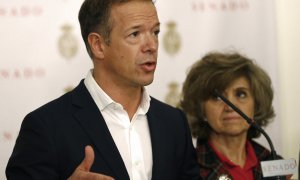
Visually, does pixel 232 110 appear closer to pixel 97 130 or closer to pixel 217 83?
pixel 217 83

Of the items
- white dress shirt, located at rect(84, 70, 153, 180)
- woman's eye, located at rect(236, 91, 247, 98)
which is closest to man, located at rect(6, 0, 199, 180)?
white dress shirt, located at rect(84, 70, 153, 180)

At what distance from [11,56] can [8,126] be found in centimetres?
29

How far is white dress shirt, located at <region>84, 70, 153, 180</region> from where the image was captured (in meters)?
1.69

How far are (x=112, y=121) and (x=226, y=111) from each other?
584 mm

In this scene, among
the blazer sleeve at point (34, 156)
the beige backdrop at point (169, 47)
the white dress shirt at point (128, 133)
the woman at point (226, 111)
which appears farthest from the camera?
the beige backdrop at point (169, 47)

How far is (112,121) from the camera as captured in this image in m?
1.73

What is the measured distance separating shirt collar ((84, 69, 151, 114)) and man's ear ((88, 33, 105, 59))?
0.25 ft

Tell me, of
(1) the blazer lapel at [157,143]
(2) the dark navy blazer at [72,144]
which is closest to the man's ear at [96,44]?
(2) the dark navy blazer at [72,144]

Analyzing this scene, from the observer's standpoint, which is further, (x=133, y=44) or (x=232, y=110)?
(x=232, y=110)

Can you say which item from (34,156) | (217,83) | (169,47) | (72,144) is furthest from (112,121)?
(169,47)

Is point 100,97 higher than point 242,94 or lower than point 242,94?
higher

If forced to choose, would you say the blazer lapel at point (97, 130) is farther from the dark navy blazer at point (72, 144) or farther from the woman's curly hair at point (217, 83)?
the woman's curly hair at point (217, 83)

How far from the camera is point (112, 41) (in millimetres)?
1734

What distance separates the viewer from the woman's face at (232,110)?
83.7 inches
